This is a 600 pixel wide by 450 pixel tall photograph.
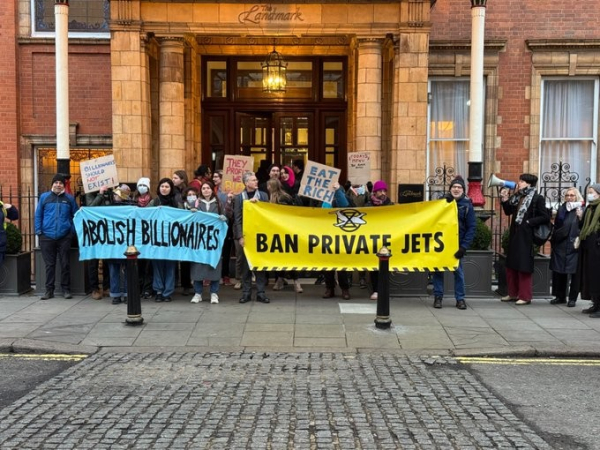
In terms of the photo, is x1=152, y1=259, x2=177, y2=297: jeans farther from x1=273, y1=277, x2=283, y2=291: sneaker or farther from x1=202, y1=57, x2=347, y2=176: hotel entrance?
x1=202, y1=57, x2=347, y2=176: hotel entrance

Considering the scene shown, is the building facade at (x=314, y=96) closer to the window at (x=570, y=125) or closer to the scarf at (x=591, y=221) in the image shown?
the window at (x=570, y=125)

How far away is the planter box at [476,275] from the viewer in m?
10.0

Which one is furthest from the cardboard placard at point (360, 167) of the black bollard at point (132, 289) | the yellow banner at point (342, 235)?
the black bollard at point (132, 289)

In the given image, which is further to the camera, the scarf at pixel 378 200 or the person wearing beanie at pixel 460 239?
the scarf at pixel 378 200

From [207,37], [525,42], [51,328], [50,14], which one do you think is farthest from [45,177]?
[525,42]

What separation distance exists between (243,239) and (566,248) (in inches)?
201

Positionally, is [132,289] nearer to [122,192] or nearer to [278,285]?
[122,192]

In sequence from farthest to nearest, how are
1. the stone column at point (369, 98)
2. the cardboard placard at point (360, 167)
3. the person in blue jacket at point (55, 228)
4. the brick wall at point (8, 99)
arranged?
the brick wall at point (8, 99), the stone column at point (369, 98), the cardboard placard at point (360, 167), the person in blue jacket at point (55, 228)

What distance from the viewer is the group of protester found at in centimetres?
948

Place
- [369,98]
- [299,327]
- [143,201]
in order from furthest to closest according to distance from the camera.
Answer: [369,98]
[143,201]
[299,327]

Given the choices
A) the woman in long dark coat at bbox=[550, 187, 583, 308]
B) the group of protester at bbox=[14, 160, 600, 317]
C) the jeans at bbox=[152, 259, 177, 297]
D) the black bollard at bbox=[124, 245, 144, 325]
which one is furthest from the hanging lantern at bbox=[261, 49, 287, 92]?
the black bollard at bbox=[124, 245, 144, 325]

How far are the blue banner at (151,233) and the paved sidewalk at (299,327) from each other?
2.61 ft

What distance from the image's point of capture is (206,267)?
9.62m

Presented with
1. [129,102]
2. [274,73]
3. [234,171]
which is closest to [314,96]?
[274,73]
